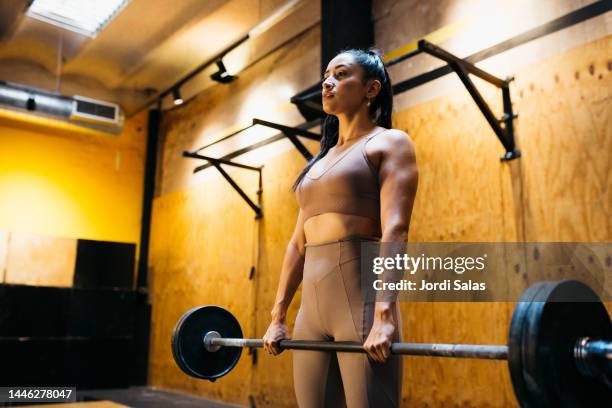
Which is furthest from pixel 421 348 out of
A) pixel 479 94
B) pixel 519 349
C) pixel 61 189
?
pixel 61 189

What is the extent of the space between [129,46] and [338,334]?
4888 mm

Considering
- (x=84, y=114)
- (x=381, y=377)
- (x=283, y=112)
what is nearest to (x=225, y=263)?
(x=283, y=112)

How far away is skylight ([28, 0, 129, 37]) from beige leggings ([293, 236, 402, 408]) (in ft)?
13.3

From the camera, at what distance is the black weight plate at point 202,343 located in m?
1.95

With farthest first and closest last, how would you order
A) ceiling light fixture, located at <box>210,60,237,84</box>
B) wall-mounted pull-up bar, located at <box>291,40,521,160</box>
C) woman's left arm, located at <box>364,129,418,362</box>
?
ceiling light fixture, located at <box>210,60,237,84</box> → wall-mounted pull-up bar, located at <box>291,40,521,160</box> → woman's left arm, located at <box>364,129,418,362</box>

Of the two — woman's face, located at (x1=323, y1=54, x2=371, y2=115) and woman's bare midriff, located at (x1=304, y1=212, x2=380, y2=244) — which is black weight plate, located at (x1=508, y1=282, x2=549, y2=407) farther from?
woman's face, located at (x1=323, y1=54, x2=371, y2=115)

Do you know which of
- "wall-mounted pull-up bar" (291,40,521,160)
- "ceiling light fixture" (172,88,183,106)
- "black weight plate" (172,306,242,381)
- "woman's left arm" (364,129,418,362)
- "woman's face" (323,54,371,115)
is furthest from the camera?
"ceiling light fixture" (172,88,183,106)

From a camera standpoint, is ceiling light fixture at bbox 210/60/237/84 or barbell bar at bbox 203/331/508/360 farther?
ceiling light fixture at bbox 210/60/237/84

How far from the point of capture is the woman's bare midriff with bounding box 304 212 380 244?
1548 mm

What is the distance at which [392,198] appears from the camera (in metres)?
1.50

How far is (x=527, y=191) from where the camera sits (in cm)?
288

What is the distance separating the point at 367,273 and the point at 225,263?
12.5 feet

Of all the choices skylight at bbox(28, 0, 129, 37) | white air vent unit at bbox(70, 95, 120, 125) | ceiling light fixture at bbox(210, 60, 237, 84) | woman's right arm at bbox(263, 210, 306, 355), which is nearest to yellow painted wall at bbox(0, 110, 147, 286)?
white air vent unit at bbox(70, 95, 120, 125)

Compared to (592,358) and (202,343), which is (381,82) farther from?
(202,343)
